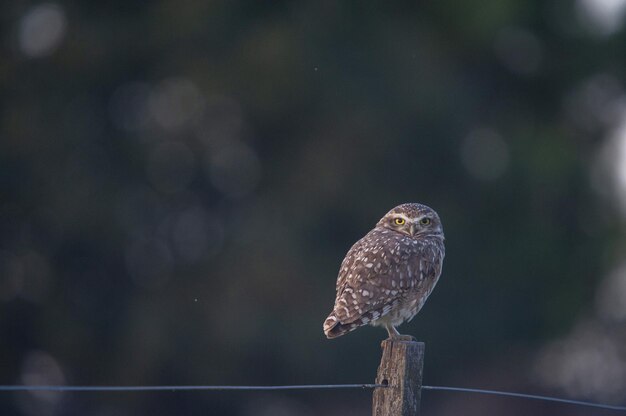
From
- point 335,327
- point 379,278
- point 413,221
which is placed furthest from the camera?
point 413,221

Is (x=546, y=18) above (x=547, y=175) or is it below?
above

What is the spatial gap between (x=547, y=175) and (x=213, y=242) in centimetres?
561

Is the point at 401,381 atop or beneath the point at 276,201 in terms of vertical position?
beneath

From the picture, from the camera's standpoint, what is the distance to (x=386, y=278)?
6.68 m

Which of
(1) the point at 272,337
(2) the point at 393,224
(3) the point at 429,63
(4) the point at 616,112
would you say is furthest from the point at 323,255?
(2) the point at 393,224

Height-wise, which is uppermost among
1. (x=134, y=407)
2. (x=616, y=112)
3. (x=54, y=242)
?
(x=616, y=112)

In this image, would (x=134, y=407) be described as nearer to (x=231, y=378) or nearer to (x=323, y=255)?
(x=231, y=378)

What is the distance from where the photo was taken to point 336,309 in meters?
6.43

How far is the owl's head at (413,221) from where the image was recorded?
728 centimetres

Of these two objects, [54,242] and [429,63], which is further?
[429,63]

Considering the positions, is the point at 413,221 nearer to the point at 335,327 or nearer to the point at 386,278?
the point at 386,278

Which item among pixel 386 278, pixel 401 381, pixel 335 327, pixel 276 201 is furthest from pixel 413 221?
pixel 276 201

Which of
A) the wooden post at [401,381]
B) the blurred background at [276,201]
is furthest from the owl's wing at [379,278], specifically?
the blurred background at [276,201]

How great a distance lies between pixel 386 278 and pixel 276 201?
11367mm
